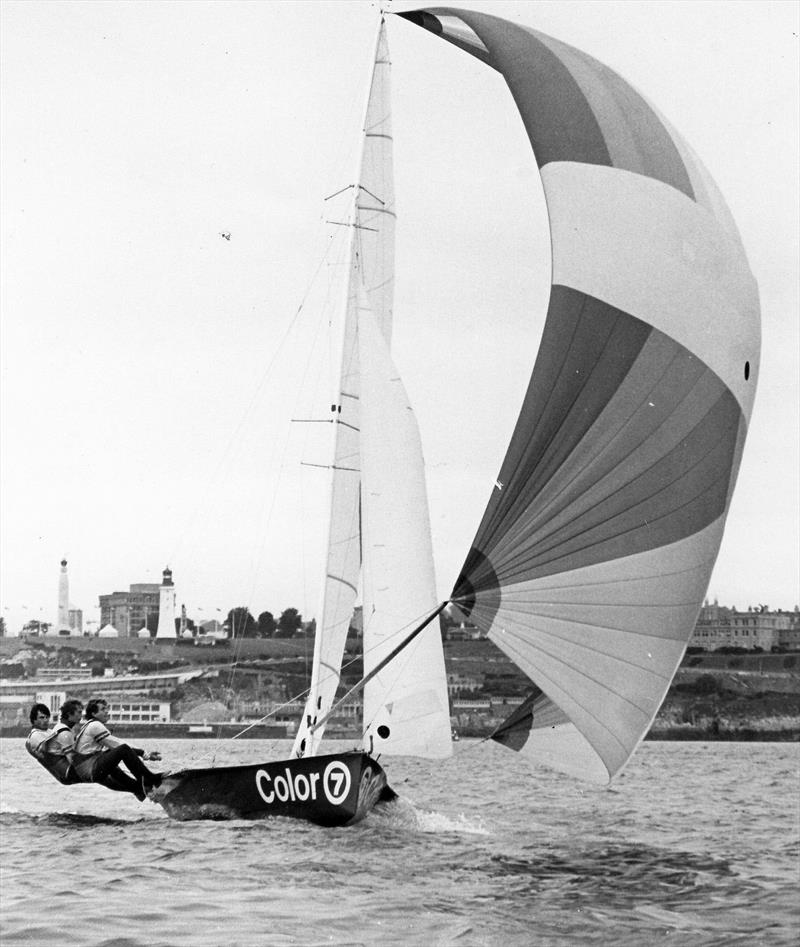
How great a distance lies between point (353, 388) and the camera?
13188 mm

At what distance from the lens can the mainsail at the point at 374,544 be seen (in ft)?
37.5

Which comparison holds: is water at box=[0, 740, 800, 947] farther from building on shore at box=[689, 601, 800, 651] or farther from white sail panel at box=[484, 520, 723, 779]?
building on shore at box=[689, 601, 800, 651]

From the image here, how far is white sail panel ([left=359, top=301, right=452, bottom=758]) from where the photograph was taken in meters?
11.4

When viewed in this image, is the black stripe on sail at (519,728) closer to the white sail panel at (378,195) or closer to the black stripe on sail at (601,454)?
the black stripe on sail at (601,454)

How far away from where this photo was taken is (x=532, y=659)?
8438mm

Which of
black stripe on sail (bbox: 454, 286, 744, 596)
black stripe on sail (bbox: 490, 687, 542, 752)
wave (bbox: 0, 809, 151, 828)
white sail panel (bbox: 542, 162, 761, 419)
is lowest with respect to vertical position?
wave (bbox: 0, 809, 151, 828)

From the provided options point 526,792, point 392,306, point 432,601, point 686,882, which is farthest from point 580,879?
point 526,792

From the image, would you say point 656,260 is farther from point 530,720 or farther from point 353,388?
point 353,388

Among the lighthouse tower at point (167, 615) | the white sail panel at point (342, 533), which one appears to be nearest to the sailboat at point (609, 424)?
the white sail panel at point (342, 533)

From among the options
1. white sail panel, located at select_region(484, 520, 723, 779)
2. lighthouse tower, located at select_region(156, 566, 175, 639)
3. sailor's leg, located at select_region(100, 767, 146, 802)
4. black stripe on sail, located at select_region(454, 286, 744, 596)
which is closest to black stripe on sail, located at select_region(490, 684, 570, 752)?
white sail panel, located at select_region(484, 520, 723, 779)

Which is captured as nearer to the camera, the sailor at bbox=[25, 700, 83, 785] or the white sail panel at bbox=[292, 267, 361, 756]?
the sailor at bbox=[25, 700, 83, 785]

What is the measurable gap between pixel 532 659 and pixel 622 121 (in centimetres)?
341

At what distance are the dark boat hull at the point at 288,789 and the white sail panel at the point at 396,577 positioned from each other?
1.65 feet

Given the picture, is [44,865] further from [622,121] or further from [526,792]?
[526,792]
